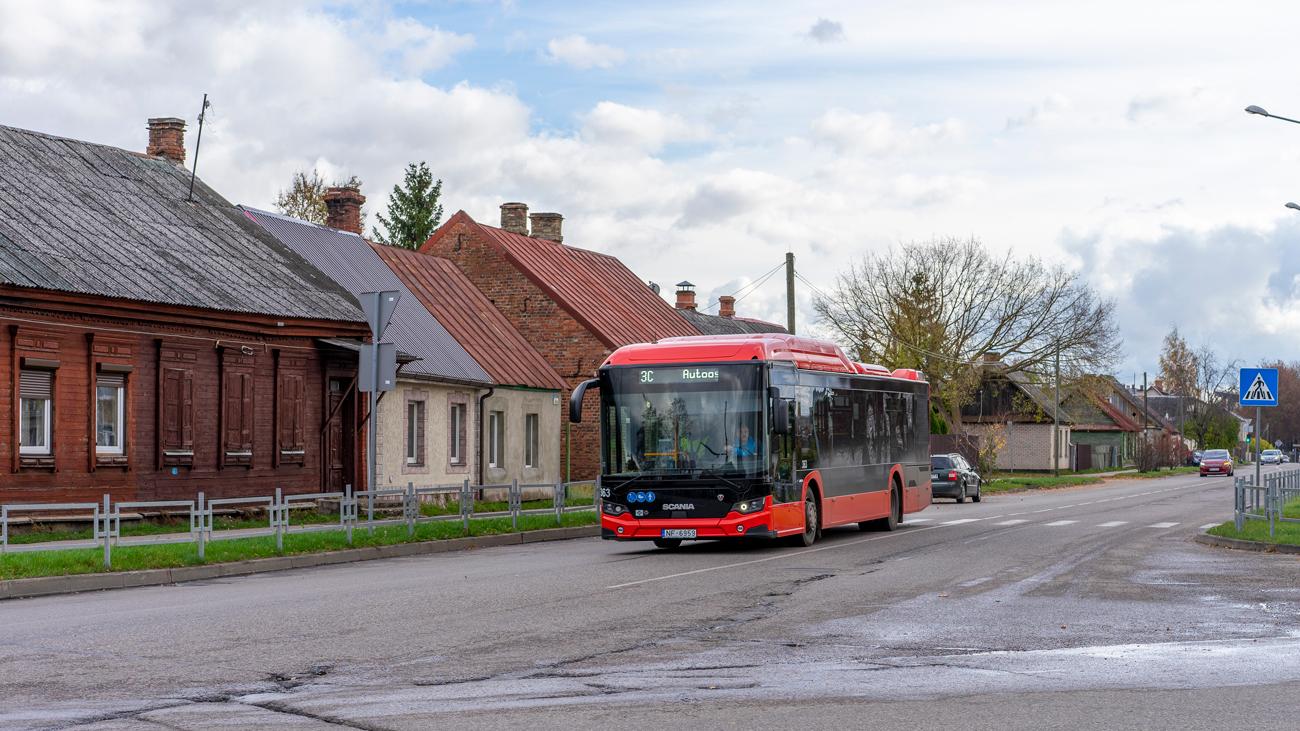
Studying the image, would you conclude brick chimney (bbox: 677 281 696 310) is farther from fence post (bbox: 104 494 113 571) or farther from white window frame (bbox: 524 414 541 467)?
fence post (bbox: 104 494 113 571)

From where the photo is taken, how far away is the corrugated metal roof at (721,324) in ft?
173

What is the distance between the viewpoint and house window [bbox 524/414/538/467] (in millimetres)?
36025

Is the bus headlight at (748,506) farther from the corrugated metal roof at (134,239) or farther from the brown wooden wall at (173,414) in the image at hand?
the corrugated metal roof at (134,239)

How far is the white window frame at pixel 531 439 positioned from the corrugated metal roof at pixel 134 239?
8.67 meters

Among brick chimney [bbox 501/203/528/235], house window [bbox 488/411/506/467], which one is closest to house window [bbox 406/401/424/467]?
house window [bbox 488/411/506/467]

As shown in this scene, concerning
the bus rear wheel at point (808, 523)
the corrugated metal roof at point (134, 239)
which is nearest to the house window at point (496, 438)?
the corrugated metal roof at point (134, 239)

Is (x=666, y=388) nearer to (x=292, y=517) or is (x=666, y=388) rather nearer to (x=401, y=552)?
(x=401, y=552)

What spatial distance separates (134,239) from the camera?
2448 cm

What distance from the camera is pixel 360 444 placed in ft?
92.4

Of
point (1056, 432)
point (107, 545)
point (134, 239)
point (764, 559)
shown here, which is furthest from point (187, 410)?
point (1056, 432)

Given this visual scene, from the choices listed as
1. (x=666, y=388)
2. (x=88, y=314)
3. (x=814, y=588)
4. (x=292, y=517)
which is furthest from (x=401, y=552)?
(x=814, y=588)

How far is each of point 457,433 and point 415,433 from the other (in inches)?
86.7

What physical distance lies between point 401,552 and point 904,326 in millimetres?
39665

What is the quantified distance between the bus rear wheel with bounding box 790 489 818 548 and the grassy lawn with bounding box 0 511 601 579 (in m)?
5.47
